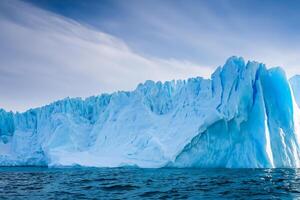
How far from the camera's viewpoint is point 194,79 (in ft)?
116

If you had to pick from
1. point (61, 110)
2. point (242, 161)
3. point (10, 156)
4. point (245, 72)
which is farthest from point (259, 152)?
point (10, 156)

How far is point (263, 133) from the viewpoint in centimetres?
2902

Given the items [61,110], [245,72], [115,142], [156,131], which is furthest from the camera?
[61,110]

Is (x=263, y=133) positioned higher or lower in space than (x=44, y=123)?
lower

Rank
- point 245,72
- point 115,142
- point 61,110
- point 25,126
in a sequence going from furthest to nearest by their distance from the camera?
point 25,126, point 61,110, point 115,142, point 245,72

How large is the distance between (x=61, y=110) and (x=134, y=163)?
16.3 metres

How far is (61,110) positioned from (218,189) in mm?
33326

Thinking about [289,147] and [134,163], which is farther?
[134,163]

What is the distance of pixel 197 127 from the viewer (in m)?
30.3

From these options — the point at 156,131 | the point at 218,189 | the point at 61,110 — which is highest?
the point at 61,110

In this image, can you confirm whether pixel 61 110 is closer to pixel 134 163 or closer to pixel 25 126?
pixel 25 126

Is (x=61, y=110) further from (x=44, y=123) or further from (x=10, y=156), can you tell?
(x=10, y=156)

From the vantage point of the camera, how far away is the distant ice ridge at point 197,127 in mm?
29922

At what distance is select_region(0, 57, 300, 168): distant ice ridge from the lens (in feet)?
98.2
